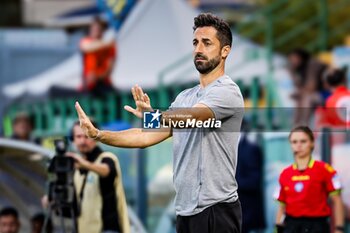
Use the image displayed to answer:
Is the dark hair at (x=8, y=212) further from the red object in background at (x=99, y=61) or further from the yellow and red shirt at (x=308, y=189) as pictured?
the red object in background at (x=99, y=61)

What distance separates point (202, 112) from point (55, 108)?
1103 centimetres

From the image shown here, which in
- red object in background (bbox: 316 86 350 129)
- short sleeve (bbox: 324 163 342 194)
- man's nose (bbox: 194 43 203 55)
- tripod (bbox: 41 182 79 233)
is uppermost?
red object in background (bbox: 316 86 350 129)

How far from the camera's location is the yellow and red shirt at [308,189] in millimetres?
10031

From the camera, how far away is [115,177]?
400 inches

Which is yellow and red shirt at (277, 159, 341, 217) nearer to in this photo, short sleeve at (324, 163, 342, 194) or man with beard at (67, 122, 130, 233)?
short sleeve at (324, 163, 342, 194)

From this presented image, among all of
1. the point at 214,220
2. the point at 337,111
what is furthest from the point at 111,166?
the point at 337,111

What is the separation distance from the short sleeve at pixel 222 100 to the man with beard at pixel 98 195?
3068 millimetres

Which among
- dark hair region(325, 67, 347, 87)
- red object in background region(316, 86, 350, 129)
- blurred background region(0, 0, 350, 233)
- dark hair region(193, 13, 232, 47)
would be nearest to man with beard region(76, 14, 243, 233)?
dark hair region(193, 13, 232, 47)

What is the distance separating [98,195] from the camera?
33.5 ft

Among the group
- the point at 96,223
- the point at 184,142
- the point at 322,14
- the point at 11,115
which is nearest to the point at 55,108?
the point at 11,115

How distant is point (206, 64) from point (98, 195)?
3.31 meters

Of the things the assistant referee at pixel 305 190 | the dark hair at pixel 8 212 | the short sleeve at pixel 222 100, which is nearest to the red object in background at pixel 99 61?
the dark hair at pixel 8 212

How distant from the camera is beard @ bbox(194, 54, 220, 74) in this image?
7152mm

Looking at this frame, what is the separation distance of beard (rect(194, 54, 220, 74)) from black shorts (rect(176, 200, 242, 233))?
0.81 metres
